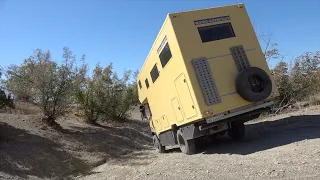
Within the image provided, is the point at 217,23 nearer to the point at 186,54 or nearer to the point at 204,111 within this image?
the point at 186,54

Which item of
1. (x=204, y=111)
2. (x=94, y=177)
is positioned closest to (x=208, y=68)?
(x=204, y=111)

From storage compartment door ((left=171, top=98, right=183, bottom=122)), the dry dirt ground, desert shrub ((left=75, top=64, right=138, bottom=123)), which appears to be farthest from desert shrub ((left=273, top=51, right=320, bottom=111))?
desert shrub ((left=75, top=64, right=138, bottom=123))

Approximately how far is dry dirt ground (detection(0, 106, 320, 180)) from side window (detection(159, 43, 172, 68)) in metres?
3.05

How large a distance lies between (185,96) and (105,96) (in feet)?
49.5

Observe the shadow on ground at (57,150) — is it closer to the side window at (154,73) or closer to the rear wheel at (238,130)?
the side window at (154,73)

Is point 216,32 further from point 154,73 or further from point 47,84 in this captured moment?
point 47,84

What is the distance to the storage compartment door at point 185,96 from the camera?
28.6 feet

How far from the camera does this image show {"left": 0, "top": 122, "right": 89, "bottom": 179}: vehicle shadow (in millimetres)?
10844

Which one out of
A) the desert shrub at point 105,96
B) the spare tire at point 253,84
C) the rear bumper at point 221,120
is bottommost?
the rear bumper at point 221,120

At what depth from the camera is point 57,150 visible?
44.3ft

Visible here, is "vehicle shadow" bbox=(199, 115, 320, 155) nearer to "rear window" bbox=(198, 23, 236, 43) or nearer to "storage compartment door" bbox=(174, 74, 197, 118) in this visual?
"storage compartment door" bbox=(174, 74, 197, 118)

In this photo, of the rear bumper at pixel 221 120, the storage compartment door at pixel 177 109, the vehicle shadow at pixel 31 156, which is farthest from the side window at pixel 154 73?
the vehicle shadow at pixel 31 156

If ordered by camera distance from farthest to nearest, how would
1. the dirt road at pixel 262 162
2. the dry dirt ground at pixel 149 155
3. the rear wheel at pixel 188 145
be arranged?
the rear wheel at pixel 188 145
the dry dirt ground at pixel 149 155
the dirt road at pixel 262 162

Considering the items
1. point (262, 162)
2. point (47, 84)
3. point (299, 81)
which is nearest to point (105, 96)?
point (47, 84)
